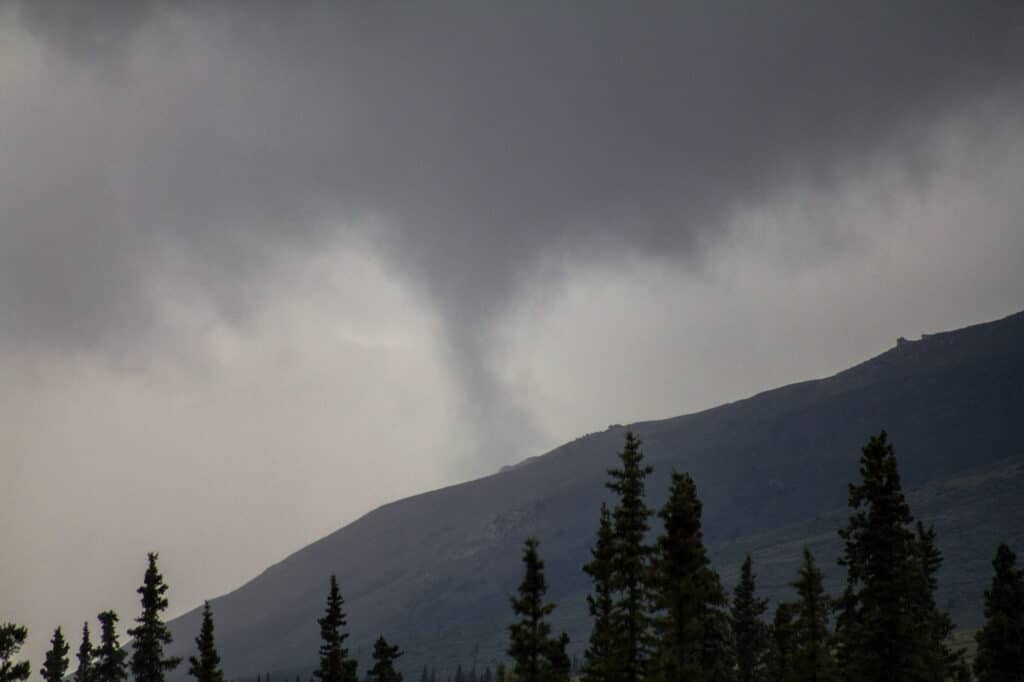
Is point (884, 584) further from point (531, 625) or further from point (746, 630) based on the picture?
point (746, 630)

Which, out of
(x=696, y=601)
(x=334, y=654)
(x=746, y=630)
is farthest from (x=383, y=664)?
(x=696, y=601)

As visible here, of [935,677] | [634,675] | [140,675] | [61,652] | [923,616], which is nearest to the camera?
[634,675]

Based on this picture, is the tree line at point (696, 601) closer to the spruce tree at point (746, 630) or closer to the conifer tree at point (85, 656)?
the spruce tree at point (746, 630)

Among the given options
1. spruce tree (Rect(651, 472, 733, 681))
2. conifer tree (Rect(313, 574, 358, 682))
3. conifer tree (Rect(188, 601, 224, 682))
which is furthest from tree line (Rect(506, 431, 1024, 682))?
conifer tree (Rect(188, 601, 224, 682))

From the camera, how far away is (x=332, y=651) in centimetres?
6681

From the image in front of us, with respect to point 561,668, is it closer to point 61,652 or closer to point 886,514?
point 886,514

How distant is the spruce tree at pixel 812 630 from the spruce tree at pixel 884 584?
380 centimetres

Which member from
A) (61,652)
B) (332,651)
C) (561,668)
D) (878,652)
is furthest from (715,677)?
(61,652)

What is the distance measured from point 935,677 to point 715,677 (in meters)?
11.8

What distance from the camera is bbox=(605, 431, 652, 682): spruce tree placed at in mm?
45469

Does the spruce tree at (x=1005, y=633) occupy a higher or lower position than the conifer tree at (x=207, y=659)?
lower

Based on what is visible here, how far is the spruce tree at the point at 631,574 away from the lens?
1790 inches

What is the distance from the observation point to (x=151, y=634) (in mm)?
66562

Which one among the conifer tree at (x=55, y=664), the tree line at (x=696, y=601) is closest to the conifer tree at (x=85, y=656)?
the conifer tree at (x=55, y=664)
